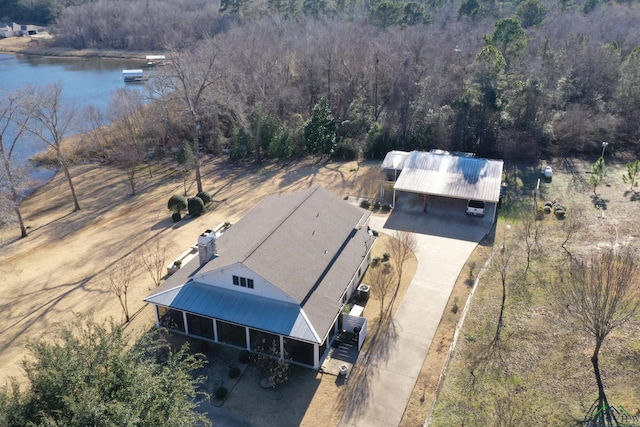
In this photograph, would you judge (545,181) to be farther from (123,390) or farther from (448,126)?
(123,390)

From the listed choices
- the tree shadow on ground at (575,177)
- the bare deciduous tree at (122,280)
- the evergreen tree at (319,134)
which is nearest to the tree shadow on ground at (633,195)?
the tree shadow on ground at (575,177)

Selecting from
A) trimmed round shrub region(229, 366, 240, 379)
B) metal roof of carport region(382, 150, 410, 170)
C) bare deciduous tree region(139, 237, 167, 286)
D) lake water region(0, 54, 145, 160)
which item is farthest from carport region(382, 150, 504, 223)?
lake water region(0, 54, 145, 160)

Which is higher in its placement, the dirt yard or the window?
the window

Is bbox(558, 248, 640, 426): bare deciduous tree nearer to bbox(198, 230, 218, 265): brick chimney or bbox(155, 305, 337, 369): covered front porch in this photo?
bbox(155, 305, 337, 369): covered front porch

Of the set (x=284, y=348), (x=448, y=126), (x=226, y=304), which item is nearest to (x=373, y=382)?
(x=284, y=348)

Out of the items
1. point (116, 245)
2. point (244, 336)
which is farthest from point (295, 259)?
point (116, 245)

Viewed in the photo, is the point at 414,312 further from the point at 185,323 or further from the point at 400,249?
the point at 185,323
